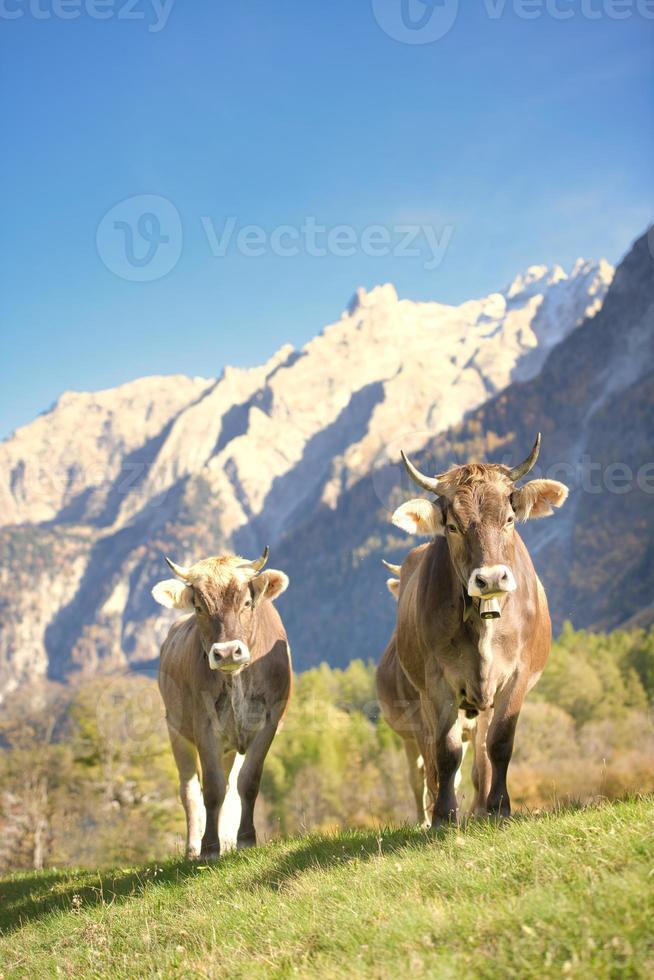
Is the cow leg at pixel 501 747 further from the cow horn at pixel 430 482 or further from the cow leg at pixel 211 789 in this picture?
the cow leg at pixel 211 789

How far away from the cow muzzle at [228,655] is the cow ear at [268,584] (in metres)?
1.29

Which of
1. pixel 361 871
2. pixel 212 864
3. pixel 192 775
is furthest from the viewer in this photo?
pixel 192 775

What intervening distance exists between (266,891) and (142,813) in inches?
1965

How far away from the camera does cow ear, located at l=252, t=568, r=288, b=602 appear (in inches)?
494

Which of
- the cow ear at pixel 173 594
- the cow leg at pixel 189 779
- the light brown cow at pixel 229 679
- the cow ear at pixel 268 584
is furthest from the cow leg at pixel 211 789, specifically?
the cow leg at pixel 189 779

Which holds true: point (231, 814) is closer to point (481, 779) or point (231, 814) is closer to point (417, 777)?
point (417, 777)

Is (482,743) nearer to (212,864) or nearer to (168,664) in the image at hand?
(212,864)

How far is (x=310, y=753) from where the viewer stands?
9556cm

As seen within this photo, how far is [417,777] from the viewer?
1498 centimetres

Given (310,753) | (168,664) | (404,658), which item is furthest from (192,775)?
(310,753)

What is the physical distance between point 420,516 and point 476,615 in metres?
1.12

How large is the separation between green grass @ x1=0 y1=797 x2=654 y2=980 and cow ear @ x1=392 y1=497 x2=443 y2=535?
2849 mm

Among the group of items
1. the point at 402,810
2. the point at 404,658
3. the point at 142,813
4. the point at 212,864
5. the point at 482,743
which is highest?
the point at 404,658

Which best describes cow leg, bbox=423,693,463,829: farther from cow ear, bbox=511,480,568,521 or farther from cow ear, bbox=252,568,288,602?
cow ear, bbox=252,568,288,602
